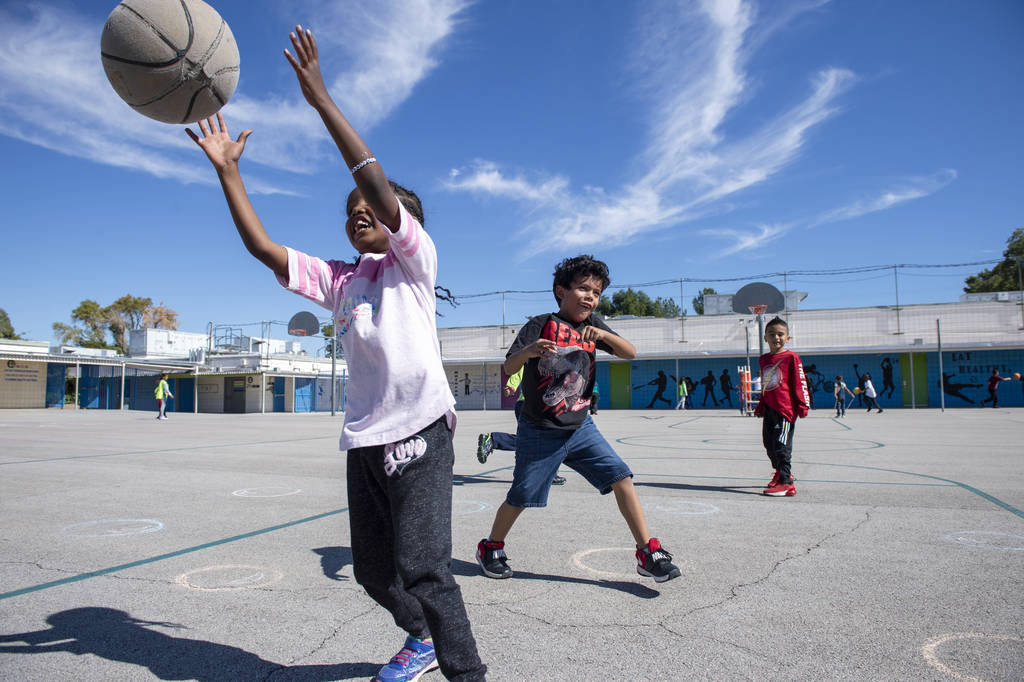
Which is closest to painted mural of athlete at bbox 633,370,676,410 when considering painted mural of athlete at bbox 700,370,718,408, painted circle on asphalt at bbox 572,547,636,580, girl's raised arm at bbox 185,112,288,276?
painted mural of athlete at bbox 700,370,718,408

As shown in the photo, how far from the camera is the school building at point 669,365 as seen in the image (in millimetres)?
30250

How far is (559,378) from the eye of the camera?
11.4 ft

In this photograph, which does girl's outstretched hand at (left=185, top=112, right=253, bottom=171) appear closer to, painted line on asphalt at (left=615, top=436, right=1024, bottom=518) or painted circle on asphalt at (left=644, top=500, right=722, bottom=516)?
painted circle on asphalt at (left=644, top=500, right=722, bottom=516)

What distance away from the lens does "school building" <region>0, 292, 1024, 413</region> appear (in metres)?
30.2

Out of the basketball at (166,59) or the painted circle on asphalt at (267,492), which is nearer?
the basketball at (166,59)

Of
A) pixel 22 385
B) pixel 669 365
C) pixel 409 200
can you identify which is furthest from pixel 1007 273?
pixel 22 385

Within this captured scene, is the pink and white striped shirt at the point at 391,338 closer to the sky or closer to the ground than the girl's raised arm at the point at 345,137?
closer to the ground

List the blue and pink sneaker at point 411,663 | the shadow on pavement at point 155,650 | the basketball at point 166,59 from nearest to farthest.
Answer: the blue and pink sneaker at point 411,663 < the shadow on pavement at point 155,650 < the basketball at point 166,59

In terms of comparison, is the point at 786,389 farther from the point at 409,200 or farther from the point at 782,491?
the point at 409,200

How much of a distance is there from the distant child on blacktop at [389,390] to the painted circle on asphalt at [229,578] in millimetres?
1439

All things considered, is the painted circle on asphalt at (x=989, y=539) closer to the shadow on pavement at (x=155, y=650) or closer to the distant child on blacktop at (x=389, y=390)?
the distant child on blacktop at (x=389, y=390)

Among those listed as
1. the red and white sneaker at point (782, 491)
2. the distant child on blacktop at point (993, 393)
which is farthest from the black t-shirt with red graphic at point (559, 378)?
the distant child on blacktop at point (993, 393)

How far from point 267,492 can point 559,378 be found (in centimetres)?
403

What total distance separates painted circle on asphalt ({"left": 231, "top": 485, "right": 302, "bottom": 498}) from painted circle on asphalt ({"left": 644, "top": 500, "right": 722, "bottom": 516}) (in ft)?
11.1
